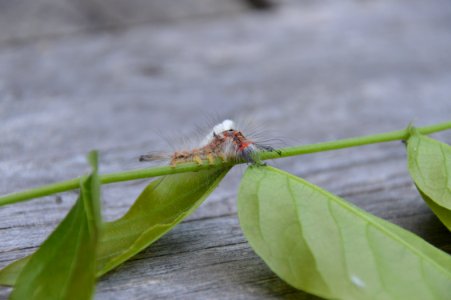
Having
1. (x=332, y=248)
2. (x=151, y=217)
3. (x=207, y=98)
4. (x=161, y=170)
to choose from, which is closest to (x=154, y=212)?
(x=151, y=217)

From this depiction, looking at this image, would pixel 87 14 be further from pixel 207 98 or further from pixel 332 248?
pixel 332 248

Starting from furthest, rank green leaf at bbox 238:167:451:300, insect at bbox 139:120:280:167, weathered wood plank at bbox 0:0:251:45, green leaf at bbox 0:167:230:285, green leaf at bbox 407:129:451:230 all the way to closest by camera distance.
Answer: weathered wood plank at bbox 0:0:251:45 < insect at bbox 139:120:280:167 < green leaf at bbox 407:129:451:230 < green leaf at bbox 0:167:230:285 < green leaf at bbox 238:167:451:300

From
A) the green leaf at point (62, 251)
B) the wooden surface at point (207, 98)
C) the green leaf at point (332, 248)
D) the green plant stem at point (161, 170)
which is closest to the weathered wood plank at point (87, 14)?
the wooden surface at point (207, 98)

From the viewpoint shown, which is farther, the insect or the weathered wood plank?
the weathered wood plank

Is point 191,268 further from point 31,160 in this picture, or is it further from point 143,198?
point 31,160

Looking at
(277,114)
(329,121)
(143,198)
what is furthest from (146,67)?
(143,198)

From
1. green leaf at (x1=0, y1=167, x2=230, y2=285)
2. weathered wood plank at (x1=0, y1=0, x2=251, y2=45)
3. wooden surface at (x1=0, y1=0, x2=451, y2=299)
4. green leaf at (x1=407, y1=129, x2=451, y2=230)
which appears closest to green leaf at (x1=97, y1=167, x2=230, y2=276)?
green leaf at (x1=0, y1=167, x2=230, y2=285)

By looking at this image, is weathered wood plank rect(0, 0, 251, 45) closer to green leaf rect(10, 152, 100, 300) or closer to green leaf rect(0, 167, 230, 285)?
green leaf rect(0, 167, 230, 285)
